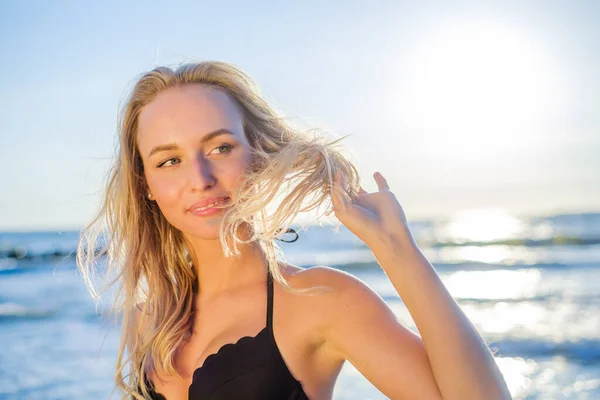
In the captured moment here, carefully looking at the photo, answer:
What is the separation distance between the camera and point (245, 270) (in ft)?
10.8

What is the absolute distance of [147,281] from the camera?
3.67 m

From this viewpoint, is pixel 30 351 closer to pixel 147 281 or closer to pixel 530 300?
pixel 147 281

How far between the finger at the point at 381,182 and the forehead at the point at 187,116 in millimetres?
733

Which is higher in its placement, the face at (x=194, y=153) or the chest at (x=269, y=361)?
the face at (x=194, y=153)

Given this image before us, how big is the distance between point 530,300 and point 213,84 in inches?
528

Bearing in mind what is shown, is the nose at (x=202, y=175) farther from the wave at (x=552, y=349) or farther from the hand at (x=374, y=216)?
the wave at (x=552, y=349)

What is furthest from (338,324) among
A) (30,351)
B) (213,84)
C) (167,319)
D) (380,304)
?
(30,351)

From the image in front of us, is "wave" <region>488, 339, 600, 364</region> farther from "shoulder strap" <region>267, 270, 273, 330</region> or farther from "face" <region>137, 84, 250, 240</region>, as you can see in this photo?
"face" <region>137, 84, 250, 240</region>

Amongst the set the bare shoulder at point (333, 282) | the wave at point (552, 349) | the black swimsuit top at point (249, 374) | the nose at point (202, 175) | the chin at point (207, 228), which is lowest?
the black swimsuit top at point (249, 374)

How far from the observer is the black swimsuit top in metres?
2.78

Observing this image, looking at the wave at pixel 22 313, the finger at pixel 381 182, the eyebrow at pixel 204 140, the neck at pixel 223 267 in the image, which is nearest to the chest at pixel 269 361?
the neck at pixel 223 267

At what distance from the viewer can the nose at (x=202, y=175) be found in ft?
9.77

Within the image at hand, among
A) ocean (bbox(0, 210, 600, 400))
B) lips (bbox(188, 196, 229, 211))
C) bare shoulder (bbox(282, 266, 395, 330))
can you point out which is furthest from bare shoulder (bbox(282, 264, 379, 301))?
ocean (bbox(0, 210, 600, 400))

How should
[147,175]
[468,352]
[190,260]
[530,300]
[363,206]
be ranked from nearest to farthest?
[468,352], [363,206], [147,175], [190,260], [530,300]
